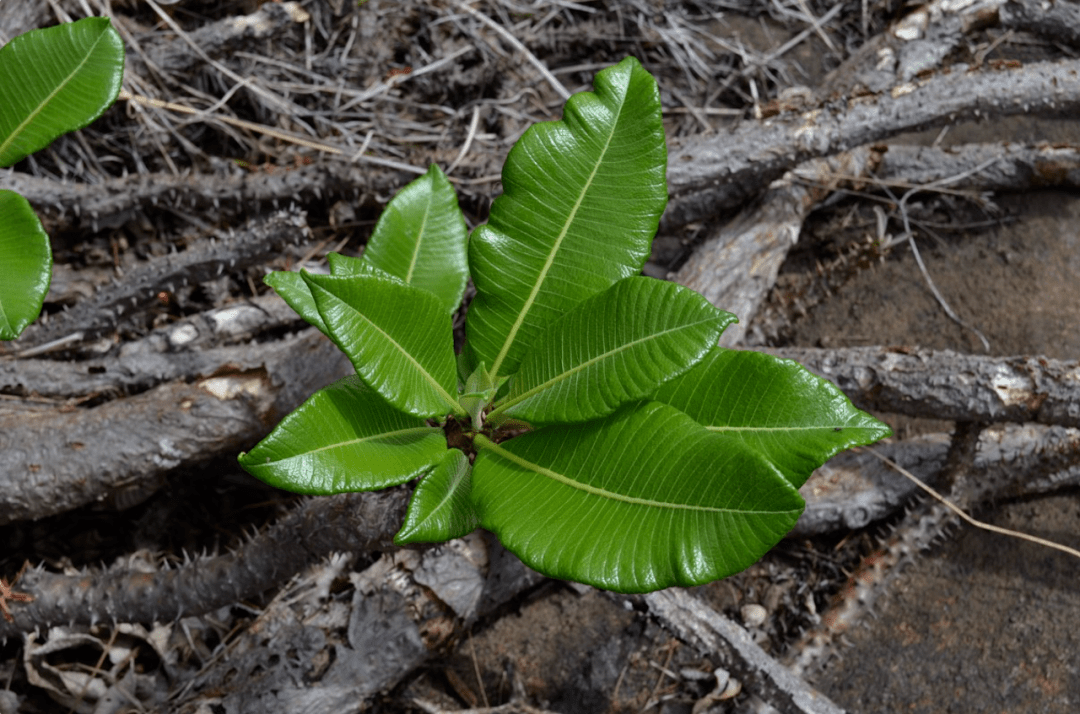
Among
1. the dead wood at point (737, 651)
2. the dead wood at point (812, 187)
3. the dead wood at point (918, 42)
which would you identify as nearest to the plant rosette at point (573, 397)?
the dead wood at point (737, 651)

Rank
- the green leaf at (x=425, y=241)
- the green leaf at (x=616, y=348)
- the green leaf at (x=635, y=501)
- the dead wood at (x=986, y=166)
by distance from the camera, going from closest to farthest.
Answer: the green leaf at (x=635, y=501)
the green leaf at (x=616, y=348)
the green leaf at (x=425, y=241)
the dead wood at (x=986, y=166)

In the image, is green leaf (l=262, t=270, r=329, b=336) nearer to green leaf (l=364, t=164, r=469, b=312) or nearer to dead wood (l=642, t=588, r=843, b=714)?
green leaf (l=364, t=164, r=469, b=312)

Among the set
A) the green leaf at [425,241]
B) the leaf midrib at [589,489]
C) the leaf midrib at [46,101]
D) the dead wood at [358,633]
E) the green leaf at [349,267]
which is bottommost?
the dead wood at [358,633]

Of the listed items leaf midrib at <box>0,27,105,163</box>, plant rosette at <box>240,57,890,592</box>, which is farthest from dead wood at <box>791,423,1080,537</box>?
leaf midrib at <box>0,27,105,163</box>

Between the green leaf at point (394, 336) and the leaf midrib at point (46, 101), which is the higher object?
the leaf midrib at point (46, 101)

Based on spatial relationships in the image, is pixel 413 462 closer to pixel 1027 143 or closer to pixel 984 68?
pixel 984 68

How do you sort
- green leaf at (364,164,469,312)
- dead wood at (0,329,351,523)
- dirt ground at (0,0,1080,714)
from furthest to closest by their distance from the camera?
1. dirt ground at (0,0,1080,714)
2. dead wood at (0,329,351,523)
3. green leaf at (364,164,469,312)

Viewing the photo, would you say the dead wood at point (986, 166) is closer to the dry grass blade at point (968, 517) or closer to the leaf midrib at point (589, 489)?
the dry grass blade at point (968, 517)
